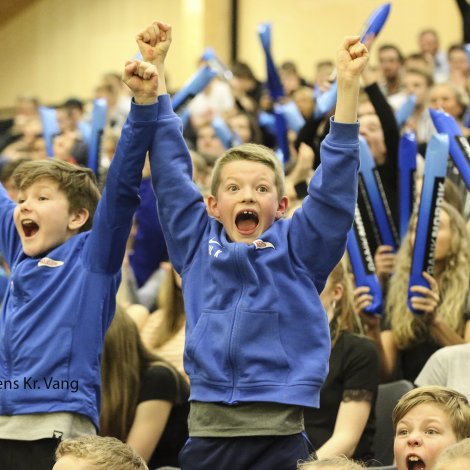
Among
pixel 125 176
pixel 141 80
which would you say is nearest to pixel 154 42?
pixel 141 80

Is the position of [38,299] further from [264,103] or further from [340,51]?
[264,103]

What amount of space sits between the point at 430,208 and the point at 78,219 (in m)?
1.10

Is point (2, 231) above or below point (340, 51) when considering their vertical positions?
below

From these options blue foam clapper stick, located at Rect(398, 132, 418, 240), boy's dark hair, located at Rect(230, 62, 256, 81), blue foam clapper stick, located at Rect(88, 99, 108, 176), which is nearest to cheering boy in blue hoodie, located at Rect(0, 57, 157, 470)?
blue foam clapper stick, located at Rect(398, 132, 418, 240)

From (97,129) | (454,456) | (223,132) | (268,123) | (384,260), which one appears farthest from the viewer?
(268,123)

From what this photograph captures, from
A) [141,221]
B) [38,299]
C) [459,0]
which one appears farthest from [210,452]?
[459,0]

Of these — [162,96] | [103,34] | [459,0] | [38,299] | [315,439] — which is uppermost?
[103,34]

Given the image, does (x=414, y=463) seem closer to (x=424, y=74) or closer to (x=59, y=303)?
(x=59, y=303)

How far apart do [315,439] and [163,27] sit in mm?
1430

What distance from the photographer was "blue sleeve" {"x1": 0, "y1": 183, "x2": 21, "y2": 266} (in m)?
3.40

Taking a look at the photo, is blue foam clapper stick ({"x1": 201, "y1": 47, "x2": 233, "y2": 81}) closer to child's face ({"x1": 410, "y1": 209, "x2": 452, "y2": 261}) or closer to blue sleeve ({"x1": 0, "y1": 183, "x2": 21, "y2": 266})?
child's face ({"x1": 410, "y1": 209, "x2": 452, "y2": 261})

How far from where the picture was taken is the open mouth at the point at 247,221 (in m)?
2.83

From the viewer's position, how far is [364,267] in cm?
400

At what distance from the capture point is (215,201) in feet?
9.62
